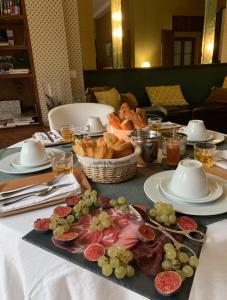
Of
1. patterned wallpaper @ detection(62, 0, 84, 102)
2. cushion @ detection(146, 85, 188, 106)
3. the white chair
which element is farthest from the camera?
cushion @ detection(146, 85, 188, 106)

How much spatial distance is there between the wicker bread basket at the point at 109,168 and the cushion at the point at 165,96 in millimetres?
3080

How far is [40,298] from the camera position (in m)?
0.54

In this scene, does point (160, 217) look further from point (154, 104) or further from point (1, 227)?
point (154, 104)

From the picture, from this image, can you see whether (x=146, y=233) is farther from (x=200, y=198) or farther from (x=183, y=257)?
(x=200, y=198)

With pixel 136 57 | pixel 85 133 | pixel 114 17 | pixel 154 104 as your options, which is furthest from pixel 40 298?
pixel 136 57

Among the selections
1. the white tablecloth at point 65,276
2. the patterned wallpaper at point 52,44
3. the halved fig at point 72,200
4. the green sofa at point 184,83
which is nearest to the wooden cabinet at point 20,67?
the patterned wallpaper at point 52,44

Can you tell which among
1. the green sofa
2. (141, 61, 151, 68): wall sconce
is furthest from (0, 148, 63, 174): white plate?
(141, 61, 151, 68): wall sconce

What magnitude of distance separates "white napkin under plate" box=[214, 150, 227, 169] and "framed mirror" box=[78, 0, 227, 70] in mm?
3686

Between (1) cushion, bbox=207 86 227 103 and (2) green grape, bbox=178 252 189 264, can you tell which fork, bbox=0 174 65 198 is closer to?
(2) green grape, bbox=178 252 189 264

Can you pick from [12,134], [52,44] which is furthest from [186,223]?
[52,44]

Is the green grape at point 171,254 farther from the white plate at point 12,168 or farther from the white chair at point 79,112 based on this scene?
the white chair at point 79,112

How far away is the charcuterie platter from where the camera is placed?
468mm

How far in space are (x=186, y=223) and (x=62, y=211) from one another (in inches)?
12.0

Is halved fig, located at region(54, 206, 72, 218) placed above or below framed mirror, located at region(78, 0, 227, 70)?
below
